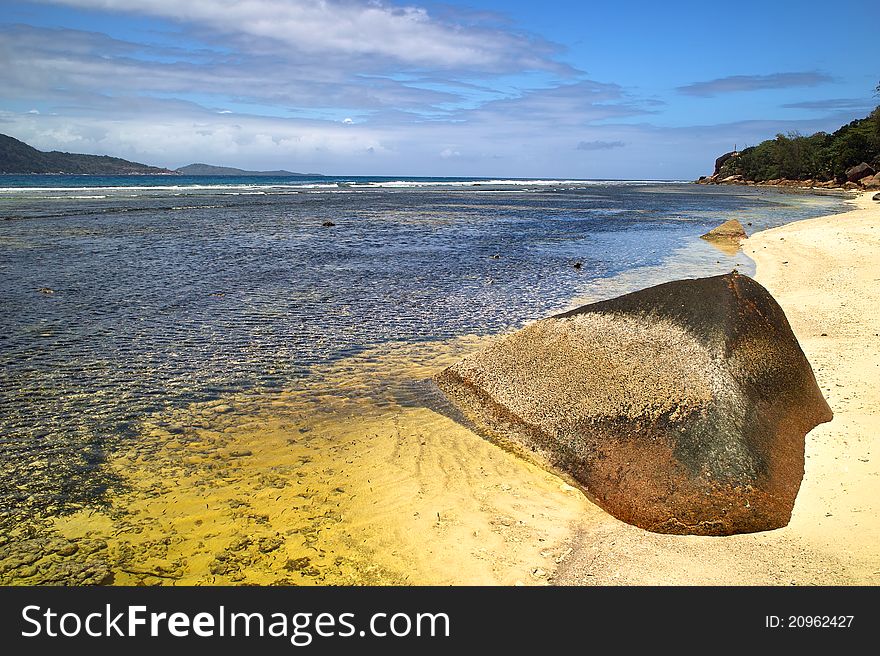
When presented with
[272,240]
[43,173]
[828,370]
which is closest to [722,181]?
[272,240]

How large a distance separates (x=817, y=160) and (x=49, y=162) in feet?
639

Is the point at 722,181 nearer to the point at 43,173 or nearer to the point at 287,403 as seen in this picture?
the point at 287,403

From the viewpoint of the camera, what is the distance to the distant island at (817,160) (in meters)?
75.9

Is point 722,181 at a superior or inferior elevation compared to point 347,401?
superior

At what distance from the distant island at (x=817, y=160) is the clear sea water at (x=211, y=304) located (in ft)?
217

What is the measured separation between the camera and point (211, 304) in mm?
12680

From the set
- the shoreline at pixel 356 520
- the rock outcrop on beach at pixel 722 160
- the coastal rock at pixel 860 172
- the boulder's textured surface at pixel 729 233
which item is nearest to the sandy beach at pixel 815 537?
the shoreline at pixel 356 520

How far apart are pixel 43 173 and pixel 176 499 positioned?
7642 inches

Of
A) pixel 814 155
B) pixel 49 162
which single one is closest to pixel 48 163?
pixel 49 162

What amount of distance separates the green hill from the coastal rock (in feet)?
590

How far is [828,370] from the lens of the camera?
8055mm

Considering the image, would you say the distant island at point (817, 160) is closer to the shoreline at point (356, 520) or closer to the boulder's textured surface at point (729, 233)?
the boulder's textured surface at point (729, 233)

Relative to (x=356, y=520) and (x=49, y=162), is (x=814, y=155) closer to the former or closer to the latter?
(x=356, y=520)

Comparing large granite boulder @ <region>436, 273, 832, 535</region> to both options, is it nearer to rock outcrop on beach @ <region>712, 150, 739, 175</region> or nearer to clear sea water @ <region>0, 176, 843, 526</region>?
clear sea water @ <region>0, 176, 843, 526</region>
